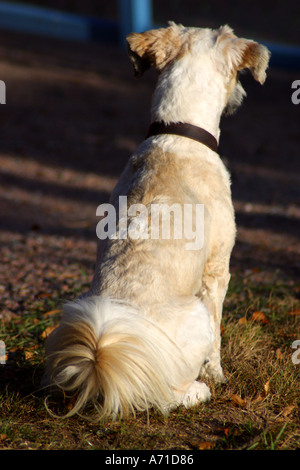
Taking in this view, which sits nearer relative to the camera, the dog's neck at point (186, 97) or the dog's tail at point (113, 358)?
the dog's tail at point (113, 358)

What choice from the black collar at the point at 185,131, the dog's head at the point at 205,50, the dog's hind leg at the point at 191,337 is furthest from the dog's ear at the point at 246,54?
the dog's hind leg at the point at 191,337

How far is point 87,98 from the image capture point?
463 inches

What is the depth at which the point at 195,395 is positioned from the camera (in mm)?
3299

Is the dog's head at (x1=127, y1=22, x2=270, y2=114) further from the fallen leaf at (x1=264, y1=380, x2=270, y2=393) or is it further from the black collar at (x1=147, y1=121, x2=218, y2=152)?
the fallen leaf at (x1=264, y1=380, x2=270, y2=393)

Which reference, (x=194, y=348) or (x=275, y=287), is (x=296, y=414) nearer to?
(x=194, y=348)

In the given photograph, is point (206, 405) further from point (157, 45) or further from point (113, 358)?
point (157, 45)

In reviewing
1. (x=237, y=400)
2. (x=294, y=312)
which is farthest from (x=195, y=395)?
(x=294, y=312)

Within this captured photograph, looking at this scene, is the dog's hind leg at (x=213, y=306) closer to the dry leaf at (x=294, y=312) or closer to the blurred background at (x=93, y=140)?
the dry leaf at (x=294, y=312)

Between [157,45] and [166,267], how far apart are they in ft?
4.81

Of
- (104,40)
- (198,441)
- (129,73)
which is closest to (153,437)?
(198,441)

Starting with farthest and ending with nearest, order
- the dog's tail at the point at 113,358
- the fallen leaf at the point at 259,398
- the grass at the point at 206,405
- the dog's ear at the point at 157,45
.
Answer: the dog's ear at the point at 157,45
the fallen leaf at the point at 259,398
the grass at the point at 206,405
the dog's tail at the point at 113,358

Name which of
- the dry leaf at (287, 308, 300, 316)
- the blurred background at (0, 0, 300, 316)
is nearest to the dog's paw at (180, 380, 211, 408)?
the dry leaf at (287, 308, 300, 316)

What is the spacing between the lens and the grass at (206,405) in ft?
9.67

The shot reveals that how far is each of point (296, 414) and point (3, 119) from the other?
864cm
